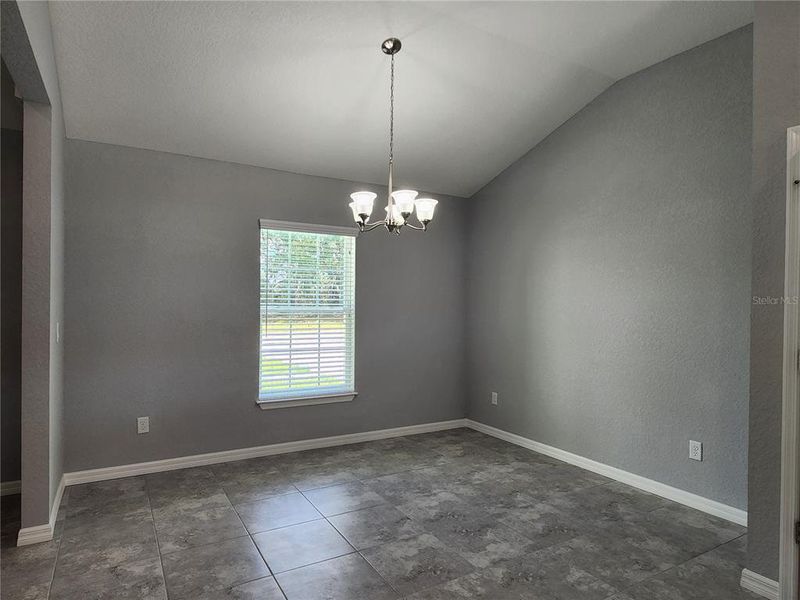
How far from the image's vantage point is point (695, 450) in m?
3.15

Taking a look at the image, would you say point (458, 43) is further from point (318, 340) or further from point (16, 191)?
point (16, 191)

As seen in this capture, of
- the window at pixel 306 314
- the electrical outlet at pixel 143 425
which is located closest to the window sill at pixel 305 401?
the window at pixel 306 314

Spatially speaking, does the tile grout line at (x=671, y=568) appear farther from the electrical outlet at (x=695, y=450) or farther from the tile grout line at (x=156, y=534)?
the tile grout line at (x=156, y=534)

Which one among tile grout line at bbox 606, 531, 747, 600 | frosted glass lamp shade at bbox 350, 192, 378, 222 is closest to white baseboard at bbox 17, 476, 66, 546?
frosted glass lamp shade at bbox 350, 192, 378, 222

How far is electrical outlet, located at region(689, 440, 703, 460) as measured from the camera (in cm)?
313

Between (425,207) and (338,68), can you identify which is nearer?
(425,207)

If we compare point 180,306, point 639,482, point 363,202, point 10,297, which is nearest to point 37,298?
point 10,297

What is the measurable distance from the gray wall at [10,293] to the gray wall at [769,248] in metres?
4.45

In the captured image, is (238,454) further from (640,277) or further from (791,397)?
(791,397)

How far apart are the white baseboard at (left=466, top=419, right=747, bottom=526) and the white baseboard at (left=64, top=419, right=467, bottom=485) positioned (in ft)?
2.96

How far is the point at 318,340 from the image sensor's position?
14.5ft

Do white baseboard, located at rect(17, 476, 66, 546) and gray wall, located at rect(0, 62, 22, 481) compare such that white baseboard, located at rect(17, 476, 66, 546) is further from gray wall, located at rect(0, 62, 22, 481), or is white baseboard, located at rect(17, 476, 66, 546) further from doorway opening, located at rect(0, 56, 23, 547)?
gray wall, located at rect(0, 62, 22, 481)

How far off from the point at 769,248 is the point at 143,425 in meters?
4.17

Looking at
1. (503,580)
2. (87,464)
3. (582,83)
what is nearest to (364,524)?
(503,580)
